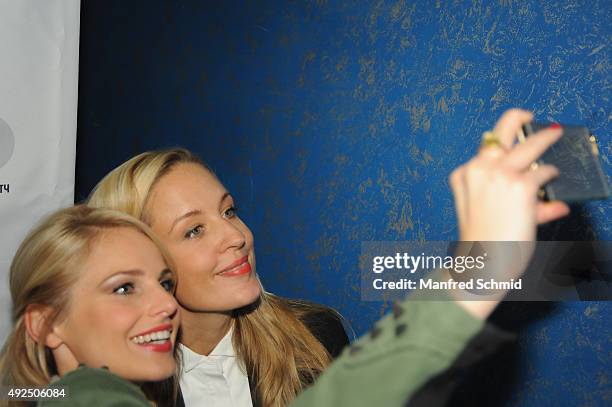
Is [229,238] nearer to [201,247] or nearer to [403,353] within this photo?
[201,247]

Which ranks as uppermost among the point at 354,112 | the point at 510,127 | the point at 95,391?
the point at 354,112

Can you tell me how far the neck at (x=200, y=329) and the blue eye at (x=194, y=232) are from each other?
162 mm

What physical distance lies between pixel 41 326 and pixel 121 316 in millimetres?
148

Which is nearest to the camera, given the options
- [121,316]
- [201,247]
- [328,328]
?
[121,316]

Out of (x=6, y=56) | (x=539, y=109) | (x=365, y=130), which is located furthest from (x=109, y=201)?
(x=539, y=109)

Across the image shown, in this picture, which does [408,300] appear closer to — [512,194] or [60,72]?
[512,194]

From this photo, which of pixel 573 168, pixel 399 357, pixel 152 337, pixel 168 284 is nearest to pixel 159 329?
pixel 152 337

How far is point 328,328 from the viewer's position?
1.45m

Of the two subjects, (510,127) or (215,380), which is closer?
(510,127)

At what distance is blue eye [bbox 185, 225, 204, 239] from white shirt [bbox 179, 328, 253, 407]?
0.76 feet

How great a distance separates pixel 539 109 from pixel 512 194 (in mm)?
588

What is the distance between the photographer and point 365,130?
134cm

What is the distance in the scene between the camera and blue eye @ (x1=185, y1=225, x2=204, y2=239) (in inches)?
52.5

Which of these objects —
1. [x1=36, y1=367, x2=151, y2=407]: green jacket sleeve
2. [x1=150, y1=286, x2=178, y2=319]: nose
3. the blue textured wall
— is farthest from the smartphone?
[x1=150, y1=286, x2=178, y2=319]: nose
